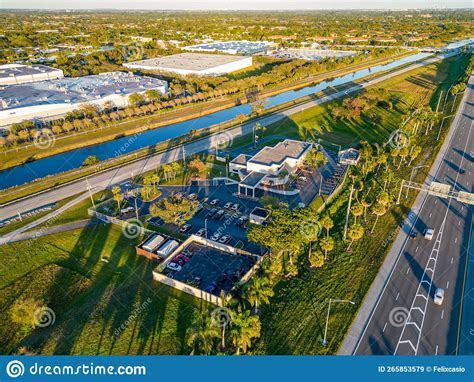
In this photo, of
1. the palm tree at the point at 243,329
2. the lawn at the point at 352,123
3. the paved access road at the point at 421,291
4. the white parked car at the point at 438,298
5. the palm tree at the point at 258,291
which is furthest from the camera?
the lawn at the point at 352,123

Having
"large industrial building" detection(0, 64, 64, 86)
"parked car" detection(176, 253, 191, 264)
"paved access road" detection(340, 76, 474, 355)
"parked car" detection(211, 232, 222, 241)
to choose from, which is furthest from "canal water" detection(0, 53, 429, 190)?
"large industrial building" detection(0, 64, 64, 86)

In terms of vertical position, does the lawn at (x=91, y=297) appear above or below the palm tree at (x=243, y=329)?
below

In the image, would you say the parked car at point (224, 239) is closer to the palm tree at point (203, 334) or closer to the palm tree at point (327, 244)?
the palm tree at point (327, 244)

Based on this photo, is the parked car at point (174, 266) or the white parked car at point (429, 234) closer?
the parked car at point (174, 266)

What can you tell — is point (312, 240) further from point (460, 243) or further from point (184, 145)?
point (184, 145)

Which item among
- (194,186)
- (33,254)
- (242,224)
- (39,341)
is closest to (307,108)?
(194,186)

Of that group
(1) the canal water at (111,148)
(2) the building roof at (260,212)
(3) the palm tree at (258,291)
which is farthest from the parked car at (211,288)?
(1) the canal water at (111,148)

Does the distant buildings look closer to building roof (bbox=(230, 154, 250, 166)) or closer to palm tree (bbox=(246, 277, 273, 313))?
building roof (bbox=(230, 154, 250, 166))
